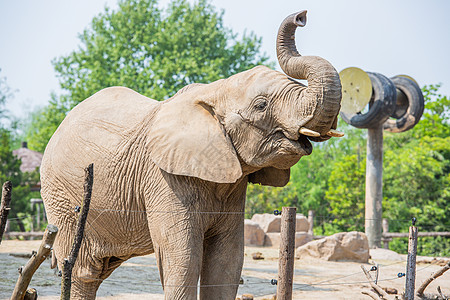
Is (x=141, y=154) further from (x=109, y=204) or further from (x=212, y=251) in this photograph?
(x=212, y=251)

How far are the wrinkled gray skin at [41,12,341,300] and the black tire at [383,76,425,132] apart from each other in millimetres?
10644

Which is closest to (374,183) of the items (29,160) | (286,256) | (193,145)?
(286,256)

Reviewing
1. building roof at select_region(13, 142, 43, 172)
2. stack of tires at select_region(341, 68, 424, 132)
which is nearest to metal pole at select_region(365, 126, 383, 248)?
stack of tires at select_region(341, 68, 424, 132)

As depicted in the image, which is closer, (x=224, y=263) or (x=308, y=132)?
(x=308, y=132)

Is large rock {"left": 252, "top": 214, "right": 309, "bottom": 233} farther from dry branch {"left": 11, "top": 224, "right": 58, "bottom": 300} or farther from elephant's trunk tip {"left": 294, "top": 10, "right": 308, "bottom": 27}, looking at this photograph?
elephant's trunk tip {"left": 294, "top": 10, "right": 308, "bottom": 27}

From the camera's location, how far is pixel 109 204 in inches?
202

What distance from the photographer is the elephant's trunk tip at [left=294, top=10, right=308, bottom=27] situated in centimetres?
445

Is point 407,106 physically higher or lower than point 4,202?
higher

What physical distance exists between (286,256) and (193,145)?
56.5 inches

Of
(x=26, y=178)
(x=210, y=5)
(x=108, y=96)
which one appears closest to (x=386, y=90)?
(x=108, y=96)

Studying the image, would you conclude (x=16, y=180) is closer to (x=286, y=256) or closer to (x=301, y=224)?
(x=301, y=224)

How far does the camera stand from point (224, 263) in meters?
5.06

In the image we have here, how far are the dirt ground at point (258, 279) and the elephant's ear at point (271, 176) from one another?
2.01m

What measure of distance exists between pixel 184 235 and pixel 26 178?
17291mm
